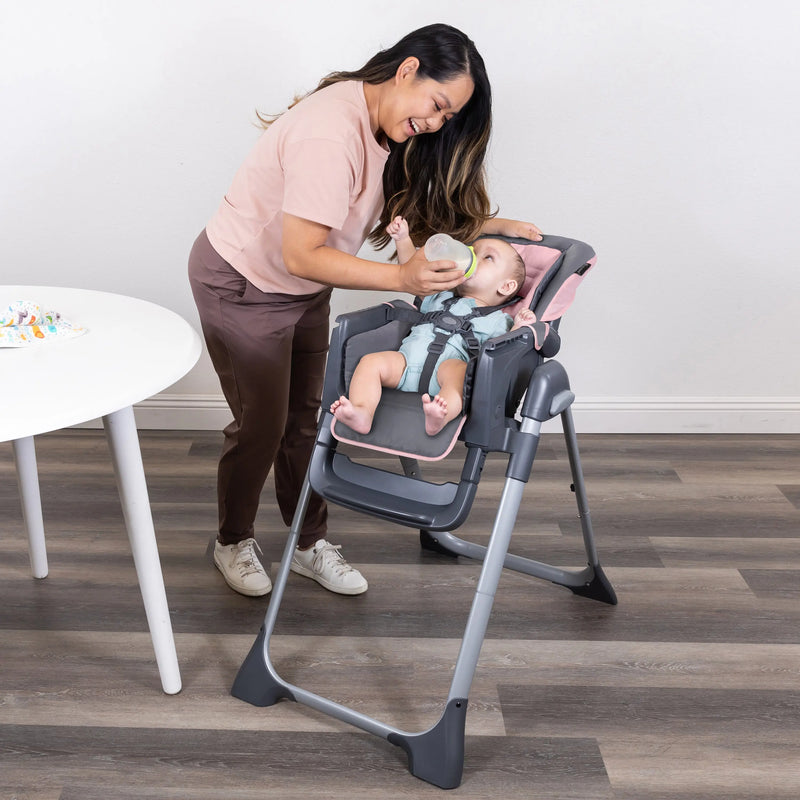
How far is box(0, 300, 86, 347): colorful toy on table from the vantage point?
147 centimetres

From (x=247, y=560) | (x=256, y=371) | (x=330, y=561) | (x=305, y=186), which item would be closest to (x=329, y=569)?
(x=330, y=561)

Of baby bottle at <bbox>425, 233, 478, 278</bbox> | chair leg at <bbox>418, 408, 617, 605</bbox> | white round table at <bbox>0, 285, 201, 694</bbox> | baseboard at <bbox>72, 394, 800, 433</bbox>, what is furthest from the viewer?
baseboard at <bbox>72, 394, 800, 433</bbox>

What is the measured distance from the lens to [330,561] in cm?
200

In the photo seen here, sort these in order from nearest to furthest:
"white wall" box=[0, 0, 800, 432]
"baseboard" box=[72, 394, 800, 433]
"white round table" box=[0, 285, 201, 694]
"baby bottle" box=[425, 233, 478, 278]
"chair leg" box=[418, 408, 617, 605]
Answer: "white round table" box=[0, 285, 201, 694] < "baby bottle" box=[425, 233, 478, 278] < "chair leg" box=[418, 408, 617, 605] < "white wall" box=[0, 0, 800, 432] < "baseboard" box=[72, 394, 800, 433]

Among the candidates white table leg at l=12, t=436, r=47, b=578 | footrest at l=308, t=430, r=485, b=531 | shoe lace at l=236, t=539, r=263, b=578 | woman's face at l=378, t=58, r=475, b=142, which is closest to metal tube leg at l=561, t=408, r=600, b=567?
footrest at l=308, t=430, r=485, b=531

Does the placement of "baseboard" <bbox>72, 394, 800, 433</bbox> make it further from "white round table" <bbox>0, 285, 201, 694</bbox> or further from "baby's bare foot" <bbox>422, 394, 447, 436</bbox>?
"baby's bare foot" <bbox>422, 394, 447, 436</bbox>

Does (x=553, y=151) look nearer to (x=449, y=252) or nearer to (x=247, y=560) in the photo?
(x=449, y=252)

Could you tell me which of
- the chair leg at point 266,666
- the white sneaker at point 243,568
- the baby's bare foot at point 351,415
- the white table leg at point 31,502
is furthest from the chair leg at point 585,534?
the white table leg at point 31,502

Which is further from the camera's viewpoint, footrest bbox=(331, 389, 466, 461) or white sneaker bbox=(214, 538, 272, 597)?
white sneaker bbox=(214, 538, 272, 597)

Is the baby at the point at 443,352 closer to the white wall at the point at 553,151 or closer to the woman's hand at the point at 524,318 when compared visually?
the woman's hand at the point at 524,318

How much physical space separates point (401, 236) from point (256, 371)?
0.40 meters

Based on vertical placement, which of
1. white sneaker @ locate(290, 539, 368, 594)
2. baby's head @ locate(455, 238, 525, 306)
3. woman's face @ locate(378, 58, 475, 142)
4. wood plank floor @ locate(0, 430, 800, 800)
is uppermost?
woman's face @ locate(378, 58, 475, 142)

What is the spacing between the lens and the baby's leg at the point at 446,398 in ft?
4.75

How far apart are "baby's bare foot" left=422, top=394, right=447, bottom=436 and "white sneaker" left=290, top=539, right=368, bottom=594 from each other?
0.61 metres
